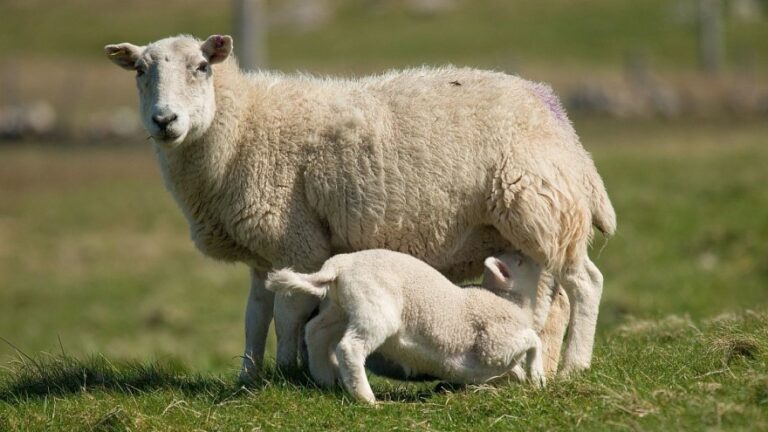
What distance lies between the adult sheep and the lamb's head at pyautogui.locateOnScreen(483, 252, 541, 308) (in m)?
0.08

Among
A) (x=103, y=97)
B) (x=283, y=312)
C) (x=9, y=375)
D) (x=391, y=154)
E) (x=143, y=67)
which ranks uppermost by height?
(x=143, y=67)

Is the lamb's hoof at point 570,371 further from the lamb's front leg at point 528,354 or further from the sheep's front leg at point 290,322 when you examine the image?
the sheep's front leg at point 290,322

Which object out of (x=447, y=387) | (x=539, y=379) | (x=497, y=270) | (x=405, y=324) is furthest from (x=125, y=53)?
(x=539, y=379)

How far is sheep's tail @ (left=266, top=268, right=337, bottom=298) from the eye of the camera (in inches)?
248

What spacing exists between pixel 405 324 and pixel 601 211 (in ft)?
5.51

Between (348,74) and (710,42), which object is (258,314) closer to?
(348,74)

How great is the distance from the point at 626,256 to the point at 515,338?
32.5 feet

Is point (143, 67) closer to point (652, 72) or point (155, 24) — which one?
point (652, 72)

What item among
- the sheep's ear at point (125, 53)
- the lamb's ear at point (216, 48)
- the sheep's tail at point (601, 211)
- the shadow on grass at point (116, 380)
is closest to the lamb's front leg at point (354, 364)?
the shadow on grass at point (116, 380)

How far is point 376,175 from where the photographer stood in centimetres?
709

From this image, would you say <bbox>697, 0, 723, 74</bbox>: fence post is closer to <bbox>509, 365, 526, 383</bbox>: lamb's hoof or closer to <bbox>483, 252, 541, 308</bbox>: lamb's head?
<bbox>483, 252, 541, 308</bbox>: lamb's head

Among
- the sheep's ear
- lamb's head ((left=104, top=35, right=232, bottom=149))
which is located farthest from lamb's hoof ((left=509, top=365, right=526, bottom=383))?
the sheep's ear

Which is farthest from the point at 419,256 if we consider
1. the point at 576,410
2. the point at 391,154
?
the point at 576,410

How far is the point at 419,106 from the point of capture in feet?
23.9
